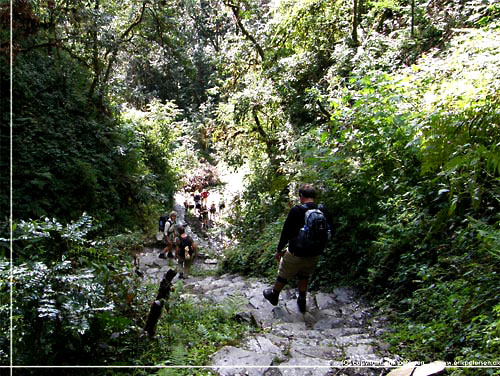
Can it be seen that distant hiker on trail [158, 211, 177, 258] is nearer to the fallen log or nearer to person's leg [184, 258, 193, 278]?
person's leg [184, 258, 193, 278]

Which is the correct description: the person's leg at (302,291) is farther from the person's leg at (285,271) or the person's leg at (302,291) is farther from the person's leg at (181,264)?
the person's leg at (181,264)

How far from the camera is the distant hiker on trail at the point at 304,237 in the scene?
495cm

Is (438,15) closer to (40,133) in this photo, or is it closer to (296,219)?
(296,219)

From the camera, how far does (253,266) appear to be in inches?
355

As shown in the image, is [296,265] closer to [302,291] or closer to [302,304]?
[302,291]

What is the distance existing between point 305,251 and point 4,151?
262 inches

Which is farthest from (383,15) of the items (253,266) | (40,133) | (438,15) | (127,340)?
(127,340)

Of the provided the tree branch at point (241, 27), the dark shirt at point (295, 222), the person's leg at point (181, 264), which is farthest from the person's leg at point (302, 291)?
the tree branch at point (241, 27)

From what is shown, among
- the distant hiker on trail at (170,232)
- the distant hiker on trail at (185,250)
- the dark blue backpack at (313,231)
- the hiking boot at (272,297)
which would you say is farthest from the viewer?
the distant hiker on trail at (170,232)

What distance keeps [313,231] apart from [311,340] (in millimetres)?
1360

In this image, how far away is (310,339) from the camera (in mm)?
4129

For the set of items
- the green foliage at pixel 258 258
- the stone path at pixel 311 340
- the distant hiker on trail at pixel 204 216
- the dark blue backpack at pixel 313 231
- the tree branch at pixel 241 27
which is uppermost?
the tree branch at pixel 241 27

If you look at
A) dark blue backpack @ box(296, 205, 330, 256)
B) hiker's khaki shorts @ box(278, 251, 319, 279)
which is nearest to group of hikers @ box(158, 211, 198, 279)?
hiker's khaki shorts @ box(278, 251, 319, 279)

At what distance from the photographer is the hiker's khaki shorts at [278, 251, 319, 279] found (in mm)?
5223
